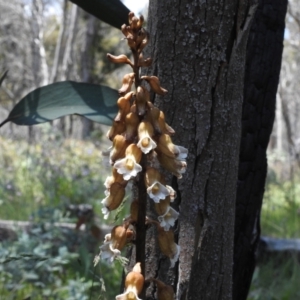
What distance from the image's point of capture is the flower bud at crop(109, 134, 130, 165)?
3.53 feet

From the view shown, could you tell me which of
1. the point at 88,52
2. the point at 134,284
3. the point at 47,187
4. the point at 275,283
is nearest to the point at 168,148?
the point at 134,284

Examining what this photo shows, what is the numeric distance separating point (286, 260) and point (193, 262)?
103 inches

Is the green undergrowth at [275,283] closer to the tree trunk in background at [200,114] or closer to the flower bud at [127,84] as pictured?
the tree trunk in background at [200,114]

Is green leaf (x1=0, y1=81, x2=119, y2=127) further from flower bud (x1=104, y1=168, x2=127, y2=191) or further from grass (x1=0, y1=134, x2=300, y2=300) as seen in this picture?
flower bud (x1=104, y1=168, x2=127, y2=191)

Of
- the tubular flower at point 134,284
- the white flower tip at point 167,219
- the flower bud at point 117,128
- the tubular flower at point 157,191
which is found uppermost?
the flower bud at point 117,128

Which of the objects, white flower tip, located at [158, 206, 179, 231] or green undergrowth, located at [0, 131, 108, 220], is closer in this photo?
white flower tip, located at [158, 206, 179, 231]

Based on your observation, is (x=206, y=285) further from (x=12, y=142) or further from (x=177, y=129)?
(x=12, y=142)

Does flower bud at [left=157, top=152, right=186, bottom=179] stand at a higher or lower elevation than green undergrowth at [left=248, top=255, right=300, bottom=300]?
higher

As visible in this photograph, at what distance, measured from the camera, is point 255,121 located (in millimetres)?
2020

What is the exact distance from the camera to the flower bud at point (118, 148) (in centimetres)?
108

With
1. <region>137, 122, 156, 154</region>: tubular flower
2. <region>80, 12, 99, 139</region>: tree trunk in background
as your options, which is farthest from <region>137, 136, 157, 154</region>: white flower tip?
<region>80, 12, 99, 139</region>: tree trunk in background

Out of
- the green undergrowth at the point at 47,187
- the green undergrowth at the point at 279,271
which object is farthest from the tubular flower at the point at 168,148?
the green undergrowth at the point at 47,187

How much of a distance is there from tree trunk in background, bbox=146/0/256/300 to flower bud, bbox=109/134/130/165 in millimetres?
420

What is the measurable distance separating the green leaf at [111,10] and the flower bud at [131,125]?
835 millimetres
